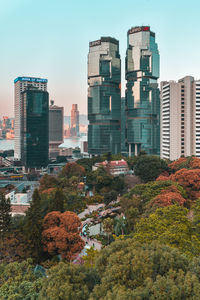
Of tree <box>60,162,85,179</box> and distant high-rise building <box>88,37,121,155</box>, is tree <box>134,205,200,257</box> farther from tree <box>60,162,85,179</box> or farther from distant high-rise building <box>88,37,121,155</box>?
distant high-rise building <box>88,37,121,155</box>

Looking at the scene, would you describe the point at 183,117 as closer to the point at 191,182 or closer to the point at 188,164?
the point at 188,164

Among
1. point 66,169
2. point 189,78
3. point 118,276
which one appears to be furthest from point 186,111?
point 118,276

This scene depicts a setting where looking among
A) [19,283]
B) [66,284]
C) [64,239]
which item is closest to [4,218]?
[64,239]

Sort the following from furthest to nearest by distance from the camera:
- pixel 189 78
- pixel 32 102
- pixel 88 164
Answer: pixel 32 102 → pixel 88 164 → pixel 189 78

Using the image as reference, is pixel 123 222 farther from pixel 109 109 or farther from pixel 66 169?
pixel 109 109

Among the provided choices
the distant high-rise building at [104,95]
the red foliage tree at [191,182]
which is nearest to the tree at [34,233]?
the red foliage tree at [191,182]

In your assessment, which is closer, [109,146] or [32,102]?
[32,102]

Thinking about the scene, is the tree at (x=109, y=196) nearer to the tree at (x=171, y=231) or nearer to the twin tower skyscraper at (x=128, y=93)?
the tree at (x=171, y=231)
